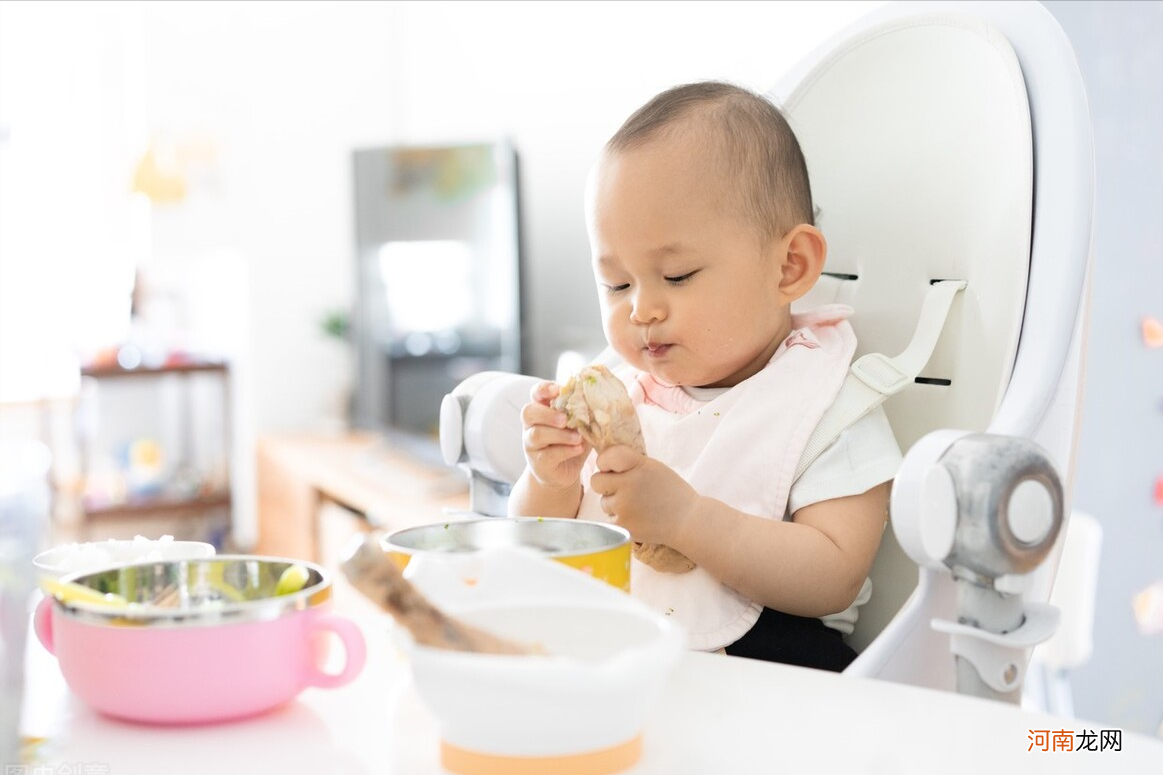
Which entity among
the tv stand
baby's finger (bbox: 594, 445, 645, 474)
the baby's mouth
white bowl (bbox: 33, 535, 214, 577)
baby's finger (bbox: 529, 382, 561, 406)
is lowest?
the tv stand

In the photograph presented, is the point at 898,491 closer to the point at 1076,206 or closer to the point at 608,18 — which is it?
the point at 1076,206

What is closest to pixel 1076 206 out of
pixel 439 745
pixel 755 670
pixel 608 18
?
pixel 755 670

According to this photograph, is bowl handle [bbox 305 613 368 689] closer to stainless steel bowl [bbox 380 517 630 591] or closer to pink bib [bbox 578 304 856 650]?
stainless steel bowl [bbox 380 517 630 591]

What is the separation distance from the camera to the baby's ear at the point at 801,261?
1.05 m

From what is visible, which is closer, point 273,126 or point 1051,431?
point 1051,431

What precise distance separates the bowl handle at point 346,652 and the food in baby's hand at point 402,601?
0.09 metres

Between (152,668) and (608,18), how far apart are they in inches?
86.5

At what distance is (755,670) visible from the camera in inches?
25.5

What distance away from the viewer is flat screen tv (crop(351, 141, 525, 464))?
282cm

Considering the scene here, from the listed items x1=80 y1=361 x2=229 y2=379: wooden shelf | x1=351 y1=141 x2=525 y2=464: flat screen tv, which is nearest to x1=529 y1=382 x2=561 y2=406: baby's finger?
x1=351 y1=141 x2=525 y2=464: flat screen tv

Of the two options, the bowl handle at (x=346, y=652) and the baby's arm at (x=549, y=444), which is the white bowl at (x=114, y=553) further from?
the baby's arm at (x=549, y=444)

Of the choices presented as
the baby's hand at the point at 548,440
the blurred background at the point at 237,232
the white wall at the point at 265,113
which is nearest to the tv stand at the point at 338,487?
the blurred background at the point at 237,232

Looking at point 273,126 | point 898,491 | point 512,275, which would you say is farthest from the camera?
point 273,126

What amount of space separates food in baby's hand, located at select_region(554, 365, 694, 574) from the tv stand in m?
1.74
